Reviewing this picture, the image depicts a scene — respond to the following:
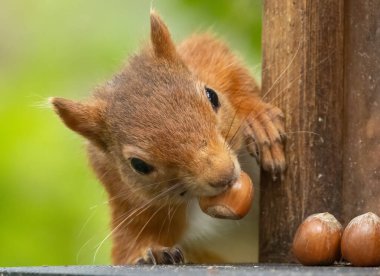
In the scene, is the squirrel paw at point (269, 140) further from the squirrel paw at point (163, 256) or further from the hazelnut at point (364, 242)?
the hazelnut at point (364, 242)

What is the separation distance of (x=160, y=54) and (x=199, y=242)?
54 cm

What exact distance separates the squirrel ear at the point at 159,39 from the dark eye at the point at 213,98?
0.46ft

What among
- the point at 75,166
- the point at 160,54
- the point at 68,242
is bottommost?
the point at 68,242

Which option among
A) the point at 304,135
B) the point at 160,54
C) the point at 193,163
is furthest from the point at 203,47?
the point at 193,163

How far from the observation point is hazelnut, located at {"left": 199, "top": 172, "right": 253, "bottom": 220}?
8.49 feet

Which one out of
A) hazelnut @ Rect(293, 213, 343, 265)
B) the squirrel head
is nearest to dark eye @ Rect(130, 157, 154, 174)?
the squirrel head

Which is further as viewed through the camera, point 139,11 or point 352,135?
point 139,11

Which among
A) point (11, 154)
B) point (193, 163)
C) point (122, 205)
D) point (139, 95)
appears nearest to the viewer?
point (193, 163)

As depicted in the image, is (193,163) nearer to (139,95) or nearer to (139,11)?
(139,95)

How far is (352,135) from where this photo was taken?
109 inches

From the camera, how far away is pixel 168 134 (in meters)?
2.56

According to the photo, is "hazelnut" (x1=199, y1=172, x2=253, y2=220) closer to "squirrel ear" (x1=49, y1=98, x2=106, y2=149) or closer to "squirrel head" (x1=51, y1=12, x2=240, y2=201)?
"squirrel head" (x1=51, y1=12, x2=240, y2=201)

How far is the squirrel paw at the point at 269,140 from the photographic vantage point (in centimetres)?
279

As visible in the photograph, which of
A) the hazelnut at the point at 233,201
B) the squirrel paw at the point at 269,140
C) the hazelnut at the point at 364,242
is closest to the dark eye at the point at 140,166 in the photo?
the hazelnut at the point at 233,201
